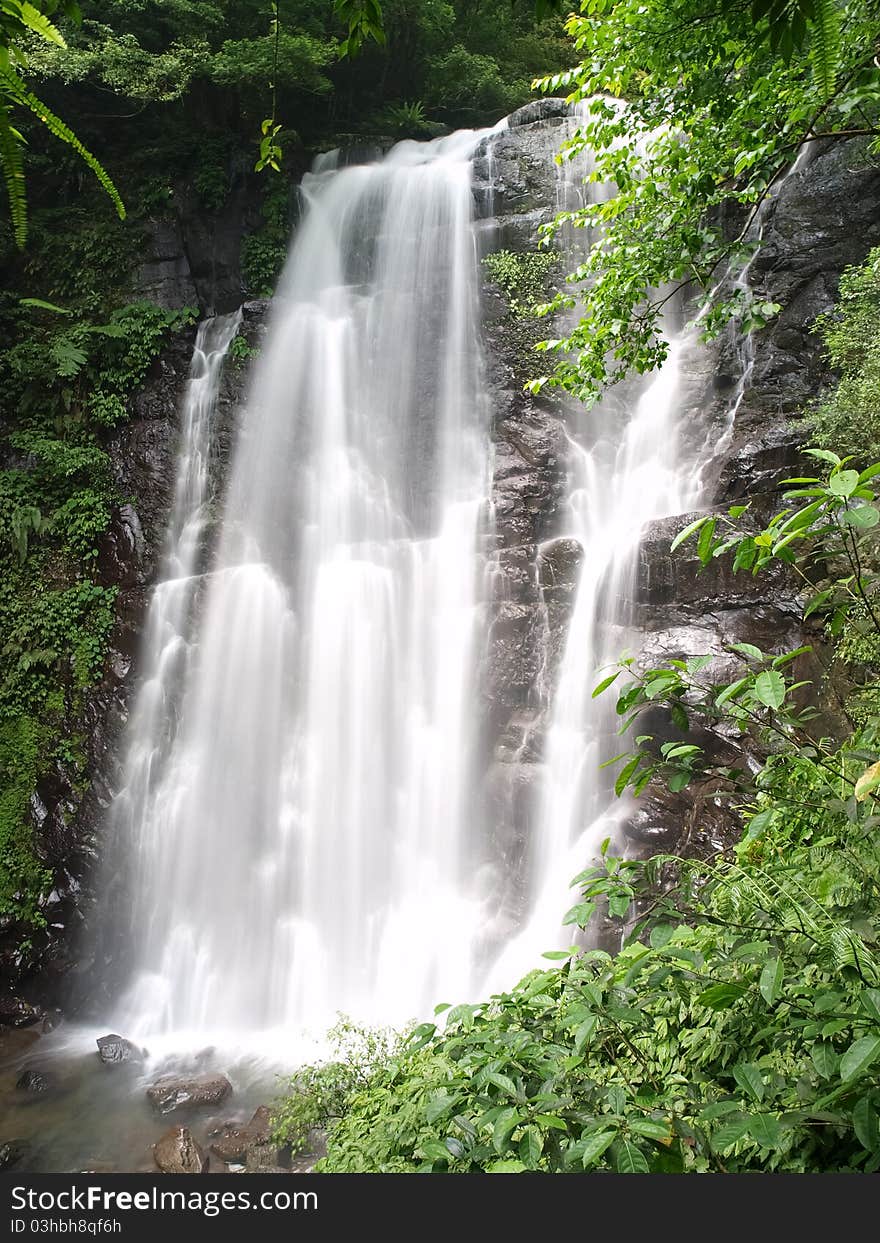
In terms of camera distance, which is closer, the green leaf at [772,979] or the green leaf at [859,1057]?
the green leaf at [859,1057]

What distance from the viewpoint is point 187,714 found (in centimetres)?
999

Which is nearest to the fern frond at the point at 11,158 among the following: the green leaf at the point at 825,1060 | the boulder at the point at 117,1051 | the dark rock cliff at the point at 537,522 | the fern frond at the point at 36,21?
the fern frond at the point at 36,21

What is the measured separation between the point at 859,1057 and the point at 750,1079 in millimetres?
298

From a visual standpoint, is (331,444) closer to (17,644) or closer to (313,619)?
(313,619)

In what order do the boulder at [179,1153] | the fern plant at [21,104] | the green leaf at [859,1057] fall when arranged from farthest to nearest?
the boulder at [179,1153] → the green leaf at [859,1057] → the fern plant at [21,104]

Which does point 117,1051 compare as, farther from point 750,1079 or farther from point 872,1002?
point 872,1002

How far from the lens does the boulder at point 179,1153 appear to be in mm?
5840

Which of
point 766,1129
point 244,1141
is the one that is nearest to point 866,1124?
point 766,1129

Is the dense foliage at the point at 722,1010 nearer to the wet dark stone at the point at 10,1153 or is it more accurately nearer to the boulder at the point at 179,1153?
the boulder at the point at 179,1153

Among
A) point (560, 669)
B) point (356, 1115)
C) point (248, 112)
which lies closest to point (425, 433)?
point (560, 669)

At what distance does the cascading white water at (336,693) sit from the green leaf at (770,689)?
6.63 meters

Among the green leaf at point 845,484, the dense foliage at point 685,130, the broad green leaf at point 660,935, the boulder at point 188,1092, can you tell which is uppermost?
the dense foliage at point 685,130

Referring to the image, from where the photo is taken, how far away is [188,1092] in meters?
6.82

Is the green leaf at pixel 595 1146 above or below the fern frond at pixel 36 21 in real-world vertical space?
below
